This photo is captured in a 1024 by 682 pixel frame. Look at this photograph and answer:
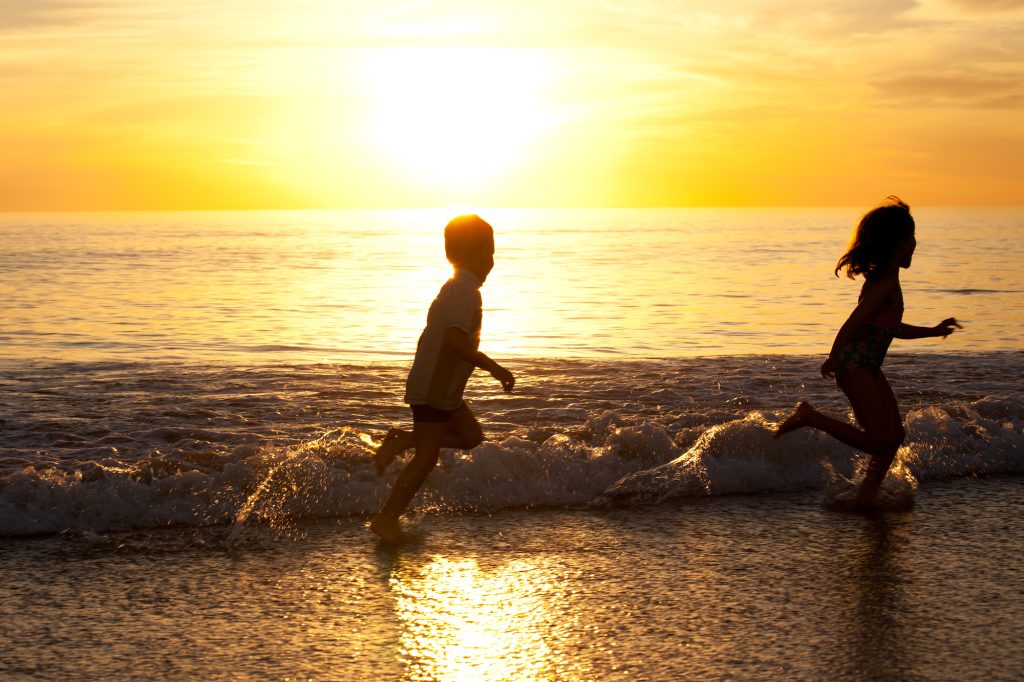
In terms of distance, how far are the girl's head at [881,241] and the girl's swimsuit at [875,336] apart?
0.60 feet

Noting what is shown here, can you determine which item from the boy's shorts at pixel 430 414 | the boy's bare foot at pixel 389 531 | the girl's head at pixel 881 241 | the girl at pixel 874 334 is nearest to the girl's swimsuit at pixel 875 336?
the girl at pixel 874 334

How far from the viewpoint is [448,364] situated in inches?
233

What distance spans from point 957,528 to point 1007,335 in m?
14.8

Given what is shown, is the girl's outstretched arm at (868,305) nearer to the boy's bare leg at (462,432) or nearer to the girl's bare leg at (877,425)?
the girl's bare leg at (877,425)

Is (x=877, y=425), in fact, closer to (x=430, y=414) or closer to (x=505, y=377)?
(x=505, y=377)

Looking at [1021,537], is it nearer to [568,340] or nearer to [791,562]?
[791,562]

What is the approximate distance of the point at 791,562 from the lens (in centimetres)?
528

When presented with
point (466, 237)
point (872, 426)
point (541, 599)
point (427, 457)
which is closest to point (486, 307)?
point (872, 426)

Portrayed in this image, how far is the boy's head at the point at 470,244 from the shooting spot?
5867 millimetres

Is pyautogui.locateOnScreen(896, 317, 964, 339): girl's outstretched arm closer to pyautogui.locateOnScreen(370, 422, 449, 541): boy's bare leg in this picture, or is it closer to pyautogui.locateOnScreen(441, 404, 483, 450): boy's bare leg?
pyautogui.locateOnScreen(441, 404, 483, 450): boy's bare leg

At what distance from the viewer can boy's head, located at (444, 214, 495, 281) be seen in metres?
5.87

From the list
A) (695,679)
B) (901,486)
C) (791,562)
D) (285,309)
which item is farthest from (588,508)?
(285,309)

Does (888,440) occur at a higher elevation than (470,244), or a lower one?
lower

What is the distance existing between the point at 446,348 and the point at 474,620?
6.14 feet
